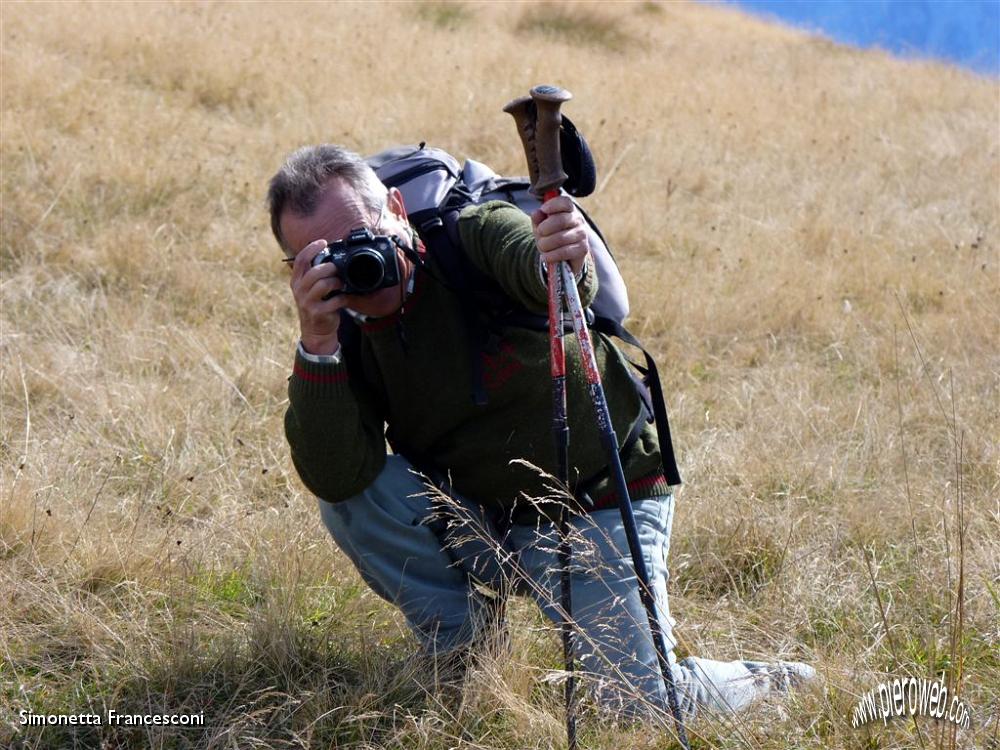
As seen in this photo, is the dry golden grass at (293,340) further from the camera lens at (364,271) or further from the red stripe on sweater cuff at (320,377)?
the camera lens at (364,271)

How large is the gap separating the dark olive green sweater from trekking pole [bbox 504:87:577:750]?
171 millimetres

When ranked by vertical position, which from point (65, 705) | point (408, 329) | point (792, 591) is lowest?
point (65, 705)

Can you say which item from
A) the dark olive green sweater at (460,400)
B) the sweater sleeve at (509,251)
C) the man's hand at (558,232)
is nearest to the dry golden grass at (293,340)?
the dark olive green sweater at (460,400)

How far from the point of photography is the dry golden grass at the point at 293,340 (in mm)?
2553

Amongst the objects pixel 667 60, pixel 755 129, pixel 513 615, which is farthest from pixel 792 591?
pixel 667 60

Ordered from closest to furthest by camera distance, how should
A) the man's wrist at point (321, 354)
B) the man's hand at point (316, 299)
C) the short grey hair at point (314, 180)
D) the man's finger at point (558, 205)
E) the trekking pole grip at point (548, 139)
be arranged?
the trekking pole grip at point (548, 139)
the man's finger at point (558, 205)
the man's hand at point (316, 299)
the man's wrist at point (321, 354)
the short grey hair at point (314, 180)

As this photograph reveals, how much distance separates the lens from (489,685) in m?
2.41

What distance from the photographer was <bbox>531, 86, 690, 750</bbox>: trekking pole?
198cm

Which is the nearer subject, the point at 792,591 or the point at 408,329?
the point at 408,329

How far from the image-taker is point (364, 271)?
2223 millimetres

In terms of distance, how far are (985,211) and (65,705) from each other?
6562mm

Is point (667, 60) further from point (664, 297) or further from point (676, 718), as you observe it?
point (676, 718)

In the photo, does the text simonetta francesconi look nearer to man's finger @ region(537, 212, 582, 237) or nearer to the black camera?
the black camera

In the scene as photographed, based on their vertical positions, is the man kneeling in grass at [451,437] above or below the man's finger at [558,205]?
below
